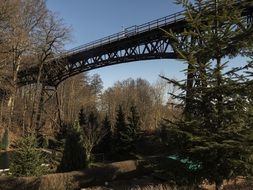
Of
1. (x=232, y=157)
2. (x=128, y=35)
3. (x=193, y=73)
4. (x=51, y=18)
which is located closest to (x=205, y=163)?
(x=232, y=157)

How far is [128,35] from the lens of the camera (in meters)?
35.7

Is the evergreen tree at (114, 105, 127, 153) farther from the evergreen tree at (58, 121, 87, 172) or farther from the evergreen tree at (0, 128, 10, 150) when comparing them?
the evergreen tree at (0, 128, 10, 150)

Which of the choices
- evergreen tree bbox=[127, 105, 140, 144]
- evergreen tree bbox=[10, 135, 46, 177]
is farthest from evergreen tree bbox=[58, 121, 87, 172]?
evergreen tree bbox=[127, 105, 140, 144]

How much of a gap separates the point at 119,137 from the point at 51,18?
13.8 metres

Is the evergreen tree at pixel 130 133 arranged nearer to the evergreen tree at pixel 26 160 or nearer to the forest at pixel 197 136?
the forest at pixel 197 136

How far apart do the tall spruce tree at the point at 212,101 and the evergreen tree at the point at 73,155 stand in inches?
358

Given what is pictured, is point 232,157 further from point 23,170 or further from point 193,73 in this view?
point 23,170

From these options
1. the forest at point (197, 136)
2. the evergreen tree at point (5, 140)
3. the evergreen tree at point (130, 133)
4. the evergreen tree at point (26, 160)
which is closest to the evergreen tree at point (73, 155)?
the forest at point (197, 136)

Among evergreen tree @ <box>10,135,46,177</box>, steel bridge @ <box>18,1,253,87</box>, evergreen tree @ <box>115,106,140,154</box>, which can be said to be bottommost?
evergreen tree @ <box>10,135,46,177</box>

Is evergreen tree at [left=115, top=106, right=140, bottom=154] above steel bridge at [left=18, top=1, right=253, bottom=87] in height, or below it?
below

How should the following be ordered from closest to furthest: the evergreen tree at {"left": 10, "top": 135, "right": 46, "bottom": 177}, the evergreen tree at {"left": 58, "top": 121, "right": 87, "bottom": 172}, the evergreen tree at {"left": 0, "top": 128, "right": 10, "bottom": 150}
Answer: the evergreen tree at {"left": 10, "top": 135, "right": 46, "bottom": 177} → the evergreen tree at {"left": 58, "top": 121, "right": 87, "bottom": 172} → the evergreen tree at {"left": 0, "top": 128, "right": 10, "bottom": 150}

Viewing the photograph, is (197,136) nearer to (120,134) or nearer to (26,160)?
(26,160)

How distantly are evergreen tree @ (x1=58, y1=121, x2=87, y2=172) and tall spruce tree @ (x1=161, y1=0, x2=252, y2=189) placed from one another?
908cm

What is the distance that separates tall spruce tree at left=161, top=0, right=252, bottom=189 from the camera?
9.91 metres
